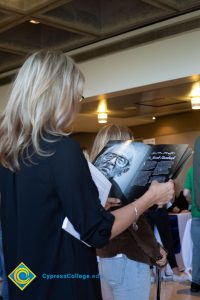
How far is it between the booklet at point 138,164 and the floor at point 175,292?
2.97m

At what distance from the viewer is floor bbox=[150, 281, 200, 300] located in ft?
15.6

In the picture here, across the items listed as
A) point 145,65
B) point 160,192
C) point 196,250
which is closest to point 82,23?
point 145,65

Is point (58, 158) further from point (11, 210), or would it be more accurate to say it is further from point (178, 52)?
point (178, 52)

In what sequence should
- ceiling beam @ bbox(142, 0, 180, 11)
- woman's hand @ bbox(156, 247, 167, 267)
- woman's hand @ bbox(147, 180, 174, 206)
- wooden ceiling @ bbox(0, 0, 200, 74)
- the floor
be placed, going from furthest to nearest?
the floor → wooden ceiling @ bbox(0, 0, 200, 74) → ceiling beam @ bbox(142, 0, 180, 11) → woman's hand @ bbox(156, 247, 167, 267) → woman's hand @ bbox(147, 180, 174, 206)

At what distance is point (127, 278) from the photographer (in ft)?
7.30

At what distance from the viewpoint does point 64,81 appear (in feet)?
4.44

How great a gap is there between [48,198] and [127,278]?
110 cm

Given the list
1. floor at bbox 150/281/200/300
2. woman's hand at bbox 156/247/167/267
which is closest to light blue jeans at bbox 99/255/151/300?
woman's hand at bbox 156/247/167/267

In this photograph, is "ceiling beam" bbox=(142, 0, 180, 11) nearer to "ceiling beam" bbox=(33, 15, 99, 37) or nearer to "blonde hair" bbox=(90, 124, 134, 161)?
"ceiling beam" bbox=(33, 15, 99, 37)

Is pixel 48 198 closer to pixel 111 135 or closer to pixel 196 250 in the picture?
pixel 111 135

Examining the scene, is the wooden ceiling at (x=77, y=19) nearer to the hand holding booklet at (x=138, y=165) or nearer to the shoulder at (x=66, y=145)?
the hand holding booklet at (x=138, y=165)

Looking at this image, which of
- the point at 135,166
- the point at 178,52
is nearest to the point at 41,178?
the point at 135,166

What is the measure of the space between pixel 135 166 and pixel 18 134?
74cm

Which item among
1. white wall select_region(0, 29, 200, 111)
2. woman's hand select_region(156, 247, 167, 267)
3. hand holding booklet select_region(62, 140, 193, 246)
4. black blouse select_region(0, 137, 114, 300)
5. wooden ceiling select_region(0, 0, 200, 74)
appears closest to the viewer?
black blouse select_region(0, 137, 114, 300)
